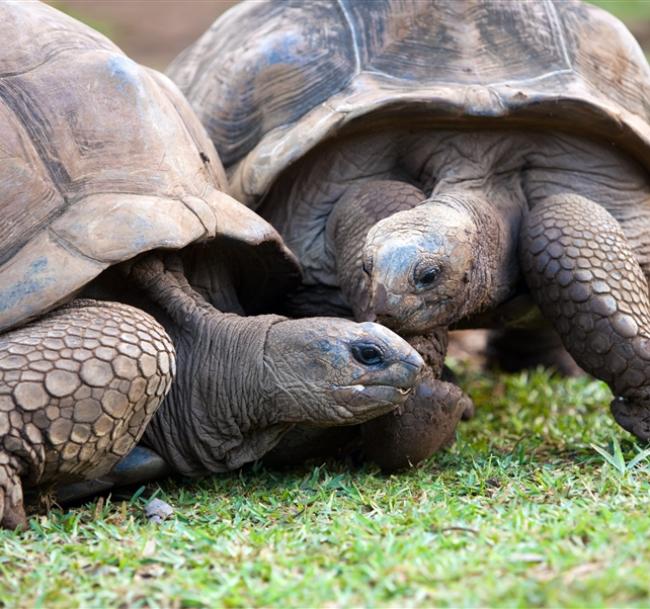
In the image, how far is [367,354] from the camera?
356 cm

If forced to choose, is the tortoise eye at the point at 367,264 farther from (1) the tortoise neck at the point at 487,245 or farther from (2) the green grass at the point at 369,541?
(2) the green grass at the point at 369,541

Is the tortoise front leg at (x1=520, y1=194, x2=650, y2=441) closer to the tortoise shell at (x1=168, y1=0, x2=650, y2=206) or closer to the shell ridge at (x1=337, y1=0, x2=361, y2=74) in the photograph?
the tortoise shell at (x1=168, y1=0, x2=650, y2=206)

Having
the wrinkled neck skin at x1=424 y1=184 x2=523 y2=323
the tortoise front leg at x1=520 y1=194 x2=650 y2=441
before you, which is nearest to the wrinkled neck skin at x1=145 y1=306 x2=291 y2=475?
the wrinkled neck skin at x1=424 y1=184 x2=523 y2=323

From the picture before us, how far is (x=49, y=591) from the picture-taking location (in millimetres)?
2611

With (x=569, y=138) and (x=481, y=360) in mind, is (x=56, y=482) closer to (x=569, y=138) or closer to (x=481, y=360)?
(x=569, y=138)

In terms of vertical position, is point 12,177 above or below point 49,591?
above

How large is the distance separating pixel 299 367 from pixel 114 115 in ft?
3.47

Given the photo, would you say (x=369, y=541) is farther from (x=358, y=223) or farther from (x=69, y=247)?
(x=358, y=223)

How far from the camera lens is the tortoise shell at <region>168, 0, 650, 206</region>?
4.42m

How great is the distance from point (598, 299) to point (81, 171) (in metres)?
1.84

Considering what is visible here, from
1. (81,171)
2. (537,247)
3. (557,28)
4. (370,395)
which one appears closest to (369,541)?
(370,395)

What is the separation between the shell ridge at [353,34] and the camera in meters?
4.59

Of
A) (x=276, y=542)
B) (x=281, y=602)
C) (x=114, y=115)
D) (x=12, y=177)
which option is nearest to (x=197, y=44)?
(x=114, y=115)

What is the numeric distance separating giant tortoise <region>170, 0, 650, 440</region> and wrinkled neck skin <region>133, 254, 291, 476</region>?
0.54m
